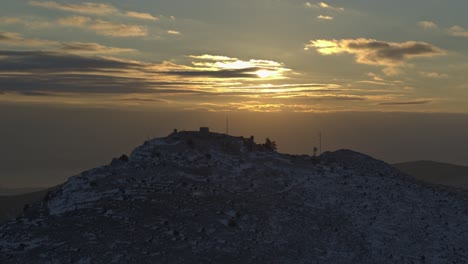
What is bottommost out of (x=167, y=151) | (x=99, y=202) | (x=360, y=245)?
(x=360, y=245)

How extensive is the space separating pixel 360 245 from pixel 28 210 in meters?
23.3

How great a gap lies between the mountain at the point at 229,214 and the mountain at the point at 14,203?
3755 cm

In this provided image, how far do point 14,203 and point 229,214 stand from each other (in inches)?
2232

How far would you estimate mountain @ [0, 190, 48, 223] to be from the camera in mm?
71019

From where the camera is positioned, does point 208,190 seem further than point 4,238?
Yes

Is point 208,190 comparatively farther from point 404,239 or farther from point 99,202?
point 404,239

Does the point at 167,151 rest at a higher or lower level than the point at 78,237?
higher

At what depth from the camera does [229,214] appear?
3438cm

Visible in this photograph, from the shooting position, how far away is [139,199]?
3475 cm

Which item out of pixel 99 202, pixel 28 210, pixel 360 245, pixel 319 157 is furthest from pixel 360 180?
pixel 28 210

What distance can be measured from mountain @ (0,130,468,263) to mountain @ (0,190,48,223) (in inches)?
1478

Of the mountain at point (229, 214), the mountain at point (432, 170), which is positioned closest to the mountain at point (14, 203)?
the mountain at point (229, 214)

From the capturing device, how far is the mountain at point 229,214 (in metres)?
29.5

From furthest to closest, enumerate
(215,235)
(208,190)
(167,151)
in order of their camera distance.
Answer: (167,151), (208,190), (215,235)
